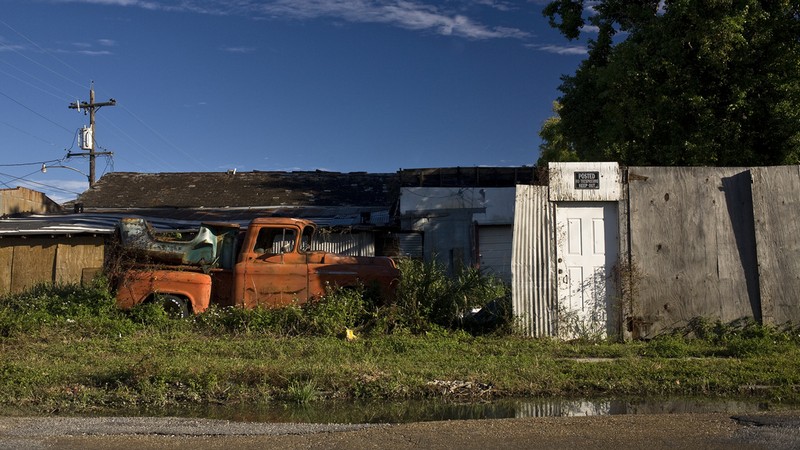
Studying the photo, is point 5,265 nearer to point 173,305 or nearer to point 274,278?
point 173,305

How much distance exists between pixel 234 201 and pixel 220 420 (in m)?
23.6

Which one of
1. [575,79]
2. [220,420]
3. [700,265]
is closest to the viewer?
[220,420]

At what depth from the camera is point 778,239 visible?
39.8ft

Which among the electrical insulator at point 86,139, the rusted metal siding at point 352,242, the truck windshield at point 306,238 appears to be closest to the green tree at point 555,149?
the rusted metal siding at point 352,242

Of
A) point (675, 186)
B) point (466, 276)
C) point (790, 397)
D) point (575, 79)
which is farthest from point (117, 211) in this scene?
point (790, 397)

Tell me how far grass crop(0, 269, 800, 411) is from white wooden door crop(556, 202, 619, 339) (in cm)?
45

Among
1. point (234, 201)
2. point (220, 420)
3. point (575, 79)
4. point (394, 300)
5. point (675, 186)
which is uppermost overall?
point (575, 79)

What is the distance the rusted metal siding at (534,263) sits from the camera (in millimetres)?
12188

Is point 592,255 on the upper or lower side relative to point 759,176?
lower

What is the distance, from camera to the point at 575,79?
20500 millimetres

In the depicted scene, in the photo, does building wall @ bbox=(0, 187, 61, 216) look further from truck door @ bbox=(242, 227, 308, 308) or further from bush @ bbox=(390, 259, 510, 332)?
bush @ bbox=(390, 259, 510, 332)

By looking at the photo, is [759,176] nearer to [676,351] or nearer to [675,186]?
[675,186]

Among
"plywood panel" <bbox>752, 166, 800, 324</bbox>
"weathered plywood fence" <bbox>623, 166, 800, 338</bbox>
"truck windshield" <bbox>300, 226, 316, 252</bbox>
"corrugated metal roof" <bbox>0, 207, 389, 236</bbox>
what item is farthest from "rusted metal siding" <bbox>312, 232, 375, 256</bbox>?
"plywood panel" <bbox>752, 166, 800, 324</bbox>

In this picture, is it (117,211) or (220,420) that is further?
(117,211)
